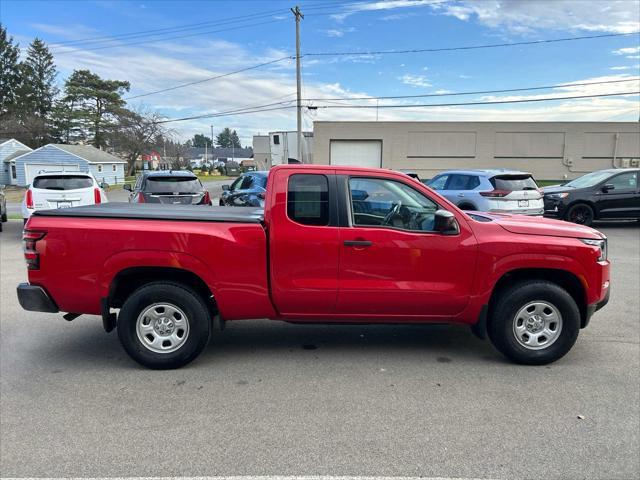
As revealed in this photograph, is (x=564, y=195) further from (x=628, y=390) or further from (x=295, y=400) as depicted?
(x=295, y=400)

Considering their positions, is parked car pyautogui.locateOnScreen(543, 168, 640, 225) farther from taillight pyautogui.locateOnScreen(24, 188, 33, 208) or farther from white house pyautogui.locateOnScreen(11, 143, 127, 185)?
white house pyautogui.locateOnScreen(11, 143, 127, 185)

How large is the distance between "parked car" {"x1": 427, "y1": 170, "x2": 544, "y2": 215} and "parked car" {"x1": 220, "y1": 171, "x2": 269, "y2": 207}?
16.7 feet

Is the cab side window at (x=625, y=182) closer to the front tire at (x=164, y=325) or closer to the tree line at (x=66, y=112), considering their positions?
the front tire at (x=164, y=325)

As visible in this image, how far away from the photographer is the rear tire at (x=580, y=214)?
13.0m

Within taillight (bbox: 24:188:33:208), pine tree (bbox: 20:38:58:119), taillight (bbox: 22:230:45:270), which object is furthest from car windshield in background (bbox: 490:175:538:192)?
pine tree (bbox: 20:38:58:119)

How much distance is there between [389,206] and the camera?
423cm

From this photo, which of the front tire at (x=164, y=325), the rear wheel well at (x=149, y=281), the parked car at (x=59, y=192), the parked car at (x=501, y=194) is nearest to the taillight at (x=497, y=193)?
the parked car at (x=501, y=194)

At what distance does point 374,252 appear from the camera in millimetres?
A: 4082

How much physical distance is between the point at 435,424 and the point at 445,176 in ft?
35.3

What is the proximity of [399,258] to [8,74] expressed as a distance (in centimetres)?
7924

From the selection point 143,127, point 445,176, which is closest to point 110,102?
point 143,127

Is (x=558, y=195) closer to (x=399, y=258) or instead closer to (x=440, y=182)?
(x=440, y=182)

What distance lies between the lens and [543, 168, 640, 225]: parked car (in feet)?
42.6

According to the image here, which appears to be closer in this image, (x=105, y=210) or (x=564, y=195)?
(x=105, y=210)
